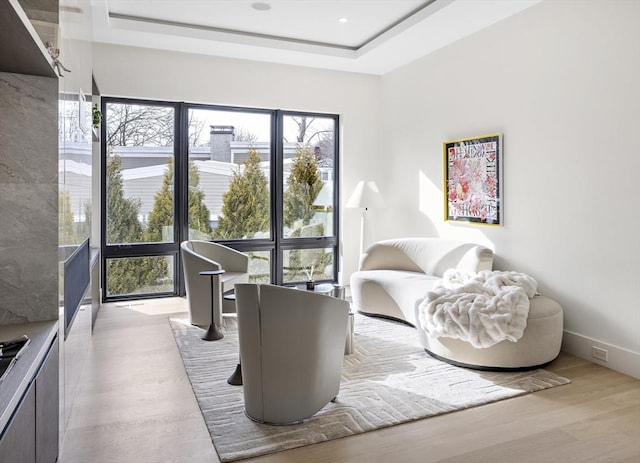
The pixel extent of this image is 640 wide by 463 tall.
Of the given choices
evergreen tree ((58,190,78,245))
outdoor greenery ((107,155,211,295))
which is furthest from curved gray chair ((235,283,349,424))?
outdoor greenery ((107,155,211,295))

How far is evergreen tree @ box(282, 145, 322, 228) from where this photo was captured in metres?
6.27

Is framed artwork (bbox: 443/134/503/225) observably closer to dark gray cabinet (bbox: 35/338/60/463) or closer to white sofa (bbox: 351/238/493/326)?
white sofa (bbox: 351/238/493/326)

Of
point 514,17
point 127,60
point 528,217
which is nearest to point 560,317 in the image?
point 528,217

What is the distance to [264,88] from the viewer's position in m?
5.88

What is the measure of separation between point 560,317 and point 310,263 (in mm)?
3476

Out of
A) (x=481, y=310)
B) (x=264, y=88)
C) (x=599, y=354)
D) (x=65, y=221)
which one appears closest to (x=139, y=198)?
(x=264, y=88)

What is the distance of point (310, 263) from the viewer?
6402mm

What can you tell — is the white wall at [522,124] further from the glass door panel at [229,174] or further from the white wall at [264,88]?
the glass door panel at [229,174]

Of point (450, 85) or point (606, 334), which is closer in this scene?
point (606, 334)

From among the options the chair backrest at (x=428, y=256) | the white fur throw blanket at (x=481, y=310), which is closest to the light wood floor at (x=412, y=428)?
the white fur throw blanket at (x=481, y=310)

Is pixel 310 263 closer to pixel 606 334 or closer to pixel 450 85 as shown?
pixel 450 85

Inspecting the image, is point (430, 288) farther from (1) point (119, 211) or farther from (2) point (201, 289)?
(1) point (119, 211)

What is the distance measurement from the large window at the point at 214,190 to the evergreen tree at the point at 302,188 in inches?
0.5

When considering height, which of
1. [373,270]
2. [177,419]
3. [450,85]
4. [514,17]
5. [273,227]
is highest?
[514,17]
